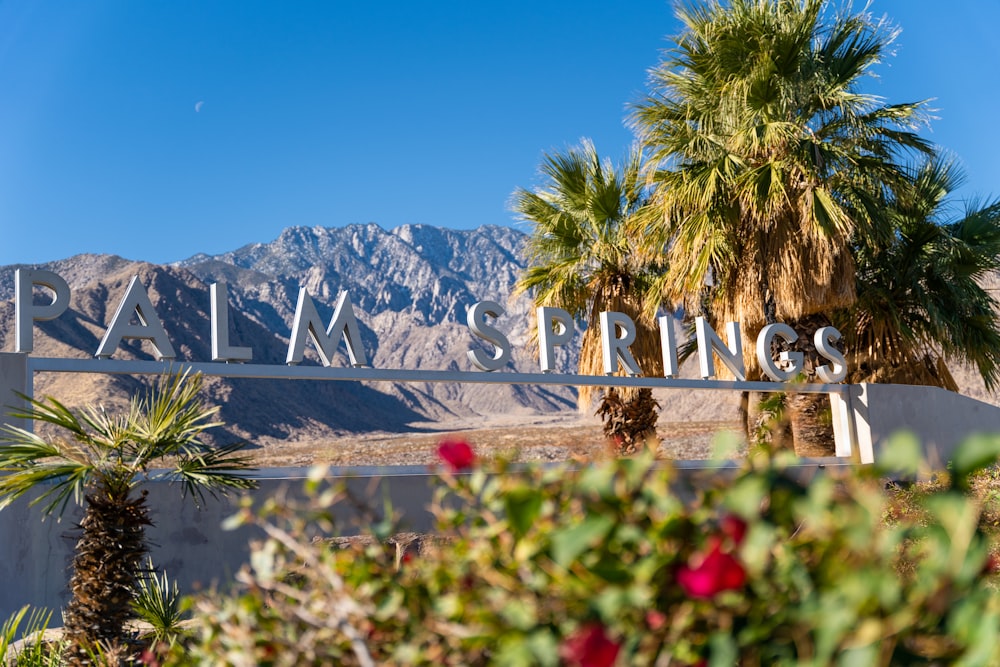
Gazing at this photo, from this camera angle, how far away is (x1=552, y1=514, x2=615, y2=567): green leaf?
131cm

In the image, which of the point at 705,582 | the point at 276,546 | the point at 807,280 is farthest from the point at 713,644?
the point at 807,280

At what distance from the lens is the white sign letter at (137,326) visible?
29.7 ft

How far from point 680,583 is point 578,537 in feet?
0.72

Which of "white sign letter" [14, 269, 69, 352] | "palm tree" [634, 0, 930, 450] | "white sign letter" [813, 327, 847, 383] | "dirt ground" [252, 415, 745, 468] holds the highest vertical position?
Result: "palm tree" [634, 0, 930, 450]

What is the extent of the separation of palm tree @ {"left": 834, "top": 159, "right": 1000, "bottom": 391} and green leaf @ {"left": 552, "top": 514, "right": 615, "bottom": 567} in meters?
14.8

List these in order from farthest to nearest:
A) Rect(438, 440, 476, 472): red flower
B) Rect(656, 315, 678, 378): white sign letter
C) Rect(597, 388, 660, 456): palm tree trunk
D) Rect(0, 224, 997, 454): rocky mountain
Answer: Rect(0, 224, 997, 454): rocky mountain, Rect(597, 388, 660, 456): palm tree trunk, Rect(656, 315, 678, 378): white sign letter, Rect(438, 440, 476, 472): red flower

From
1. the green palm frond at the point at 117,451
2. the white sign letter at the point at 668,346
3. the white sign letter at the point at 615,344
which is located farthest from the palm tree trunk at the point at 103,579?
the white sign letter at the point at 668,346

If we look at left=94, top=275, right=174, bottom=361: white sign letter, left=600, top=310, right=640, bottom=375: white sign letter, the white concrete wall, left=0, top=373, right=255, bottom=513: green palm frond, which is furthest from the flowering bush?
the white concrete wall

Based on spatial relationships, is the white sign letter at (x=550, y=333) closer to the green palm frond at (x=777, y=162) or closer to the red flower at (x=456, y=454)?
the green palm frond at (x=777, y=162)

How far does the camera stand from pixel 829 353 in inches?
516

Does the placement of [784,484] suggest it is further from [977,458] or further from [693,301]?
[693,301]

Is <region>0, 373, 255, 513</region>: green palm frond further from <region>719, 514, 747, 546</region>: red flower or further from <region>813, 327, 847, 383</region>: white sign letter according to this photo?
<region>813, 327, 847, 383</region>: white sign letter

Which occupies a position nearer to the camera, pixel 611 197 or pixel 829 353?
pixel 829 353

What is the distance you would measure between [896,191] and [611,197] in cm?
437
